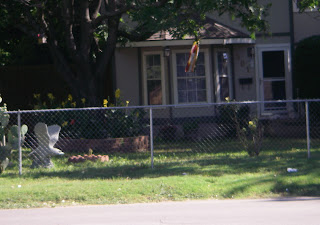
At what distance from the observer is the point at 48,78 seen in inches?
677

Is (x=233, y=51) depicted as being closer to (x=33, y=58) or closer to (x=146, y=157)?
(x=146, y=157)

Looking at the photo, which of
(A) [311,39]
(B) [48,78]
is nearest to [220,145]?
(A) [311,39]

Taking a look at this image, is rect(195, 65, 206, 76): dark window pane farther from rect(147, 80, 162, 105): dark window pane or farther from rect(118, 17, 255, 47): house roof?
rect(147, 80, 162, 105): dark window pane

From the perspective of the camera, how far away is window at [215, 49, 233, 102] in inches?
622

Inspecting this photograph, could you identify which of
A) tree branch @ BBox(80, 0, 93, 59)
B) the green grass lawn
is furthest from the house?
the green grass lawn

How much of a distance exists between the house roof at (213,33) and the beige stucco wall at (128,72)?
3.63ft

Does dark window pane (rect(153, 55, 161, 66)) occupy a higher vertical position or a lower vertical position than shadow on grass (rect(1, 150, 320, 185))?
higher

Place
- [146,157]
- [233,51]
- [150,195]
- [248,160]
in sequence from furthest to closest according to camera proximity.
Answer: [233,51]
[146,157]
[248,160]
[150,195]

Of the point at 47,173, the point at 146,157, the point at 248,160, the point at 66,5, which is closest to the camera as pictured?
the point at 47,173

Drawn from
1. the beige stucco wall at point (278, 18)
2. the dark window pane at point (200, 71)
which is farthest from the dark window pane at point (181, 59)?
the beige stucco wall at point (278, 18)

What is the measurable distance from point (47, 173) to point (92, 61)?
18.7ft

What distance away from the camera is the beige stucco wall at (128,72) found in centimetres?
1586

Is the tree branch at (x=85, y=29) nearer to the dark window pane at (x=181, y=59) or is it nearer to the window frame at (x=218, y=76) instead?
the dark window pane at (x=181, y=59)

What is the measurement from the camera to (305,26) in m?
16.6
